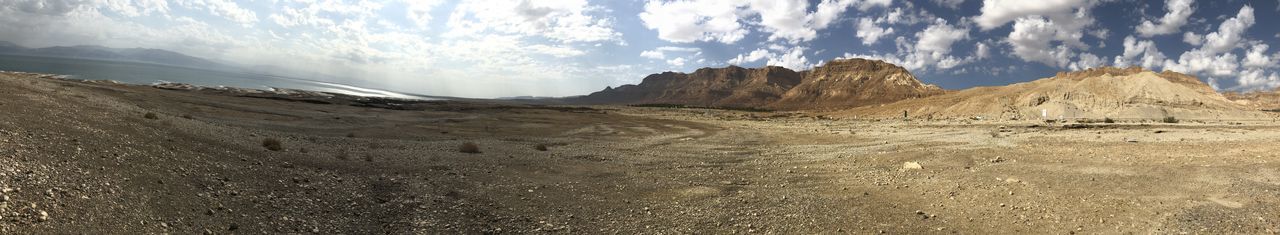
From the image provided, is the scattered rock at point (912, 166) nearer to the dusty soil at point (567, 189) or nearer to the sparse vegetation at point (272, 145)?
the dusty soil at point (567, 189)

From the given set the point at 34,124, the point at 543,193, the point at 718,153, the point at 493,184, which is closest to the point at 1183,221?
the point at 543,193

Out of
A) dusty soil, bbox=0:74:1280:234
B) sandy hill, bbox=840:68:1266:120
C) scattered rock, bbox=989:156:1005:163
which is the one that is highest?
sandy hill, bbox=840:68:1266:120

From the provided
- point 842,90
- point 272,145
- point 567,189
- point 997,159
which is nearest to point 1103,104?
point 997,159

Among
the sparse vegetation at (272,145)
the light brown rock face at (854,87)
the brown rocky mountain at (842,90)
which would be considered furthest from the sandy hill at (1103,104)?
the sparse vegetation at (272,145)

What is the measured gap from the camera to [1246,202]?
420 inches

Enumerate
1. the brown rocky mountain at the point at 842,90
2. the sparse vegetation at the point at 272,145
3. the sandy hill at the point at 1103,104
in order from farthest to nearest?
the brown rocky mountain at the point at 842,90, the sandy hill at the point at 1103,104, the sparse vegetation at the point at 272,145

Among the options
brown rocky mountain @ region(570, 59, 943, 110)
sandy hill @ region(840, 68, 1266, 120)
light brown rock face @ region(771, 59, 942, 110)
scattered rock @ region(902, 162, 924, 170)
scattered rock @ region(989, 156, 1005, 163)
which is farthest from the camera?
brown rocky mountain @ region(570, 59, 943, 110)

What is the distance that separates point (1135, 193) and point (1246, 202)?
62.1 inches

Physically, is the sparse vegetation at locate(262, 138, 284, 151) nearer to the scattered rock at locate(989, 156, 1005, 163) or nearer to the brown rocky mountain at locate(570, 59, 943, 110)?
the scattered rock at locate(989, 156, 1005, 163)

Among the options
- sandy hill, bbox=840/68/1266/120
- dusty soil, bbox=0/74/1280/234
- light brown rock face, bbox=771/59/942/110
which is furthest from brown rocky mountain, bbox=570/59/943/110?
dusty soil, bbox=0/74/1280/234

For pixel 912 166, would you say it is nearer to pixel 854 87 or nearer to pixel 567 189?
pixel 567 189

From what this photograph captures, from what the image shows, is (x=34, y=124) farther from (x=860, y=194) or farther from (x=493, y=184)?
(x=860, y=194)

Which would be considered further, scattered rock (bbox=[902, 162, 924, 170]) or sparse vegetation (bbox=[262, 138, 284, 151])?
scattered rock (bbox=[902, 162, 924, 170])

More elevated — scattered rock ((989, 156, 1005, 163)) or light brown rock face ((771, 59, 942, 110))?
light brown rock face ((771, 59, 942, 110))
